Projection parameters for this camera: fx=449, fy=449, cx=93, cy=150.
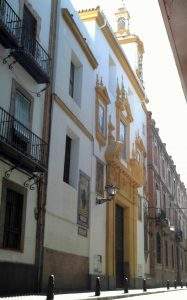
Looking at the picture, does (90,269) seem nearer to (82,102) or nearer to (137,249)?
(82,102)

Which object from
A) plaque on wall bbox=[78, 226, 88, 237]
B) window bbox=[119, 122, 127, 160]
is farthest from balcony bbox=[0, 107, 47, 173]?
window bbox=[119, 122, 127, 160]

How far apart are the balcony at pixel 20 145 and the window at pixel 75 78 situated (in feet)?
17.7

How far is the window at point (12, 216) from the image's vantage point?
11.7 m

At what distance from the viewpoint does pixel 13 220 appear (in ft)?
40.7

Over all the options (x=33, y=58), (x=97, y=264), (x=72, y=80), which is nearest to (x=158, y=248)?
(x=97, y=264)

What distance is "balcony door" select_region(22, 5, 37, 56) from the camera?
1352 cm

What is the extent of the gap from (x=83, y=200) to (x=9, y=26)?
27.8 feet

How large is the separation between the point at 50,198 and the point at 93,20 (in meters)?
11.7

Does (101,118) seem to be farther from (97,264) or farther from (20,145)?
(20,145)

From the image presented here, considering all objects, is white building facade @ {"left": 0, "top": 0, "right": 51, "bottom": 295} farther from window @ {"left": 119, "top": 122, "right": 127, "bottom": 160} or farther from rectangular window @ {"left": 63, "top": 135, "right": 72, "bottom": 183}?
window @ {"left": 119, "top": 122, "right": 127, "bottom": 160}

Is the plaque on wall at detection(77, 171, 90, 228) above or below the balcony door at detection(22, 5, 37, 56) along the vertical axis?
below

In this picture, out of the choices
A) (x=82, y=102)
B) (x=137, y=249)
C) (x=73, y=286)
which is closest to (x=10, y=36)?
(x=82, y=102)

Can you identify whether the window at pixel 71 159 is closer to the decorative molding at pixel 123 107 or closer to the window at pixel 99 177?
the window at pixel 99 177

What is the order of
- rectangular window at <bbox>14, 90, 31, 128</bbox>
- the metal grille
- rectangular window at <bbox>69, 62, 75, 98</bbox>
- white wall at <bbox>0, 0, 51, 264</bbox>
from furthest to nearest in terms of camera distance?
rectangular window at <bbox>69, 62, 75, 98</bbox>
rectangular window at <bbox>14, 90, 31, 128</bbox>
white wall at <bbox>0, 0, 51, 264</bbox>
the metal grille
